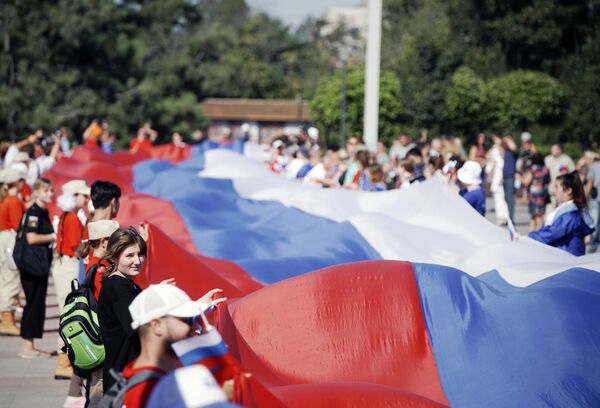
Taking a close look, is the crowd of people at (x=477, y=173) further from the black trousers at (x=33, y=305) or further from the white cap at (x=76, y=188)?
the black trousers at (x=33, y=305)

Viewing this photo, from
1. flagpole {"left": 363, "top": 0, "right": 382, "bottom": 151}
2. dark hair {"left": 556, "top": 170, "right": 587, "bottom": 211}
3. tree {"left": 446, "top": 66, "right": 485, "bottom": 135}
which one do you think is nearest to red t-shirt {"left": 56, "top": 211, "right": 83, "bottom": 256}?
dark hair {"left": 556, "top": 170, "right": 587, "bottom": 211}

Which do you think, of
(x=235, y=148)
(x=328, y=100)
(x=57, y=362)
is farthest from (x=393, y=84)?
(x=57, y=362)

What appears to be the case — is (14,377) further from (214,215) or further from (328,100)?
(328,100)

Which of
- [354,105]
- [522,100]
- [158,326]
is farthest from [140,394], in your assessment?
[522,100]

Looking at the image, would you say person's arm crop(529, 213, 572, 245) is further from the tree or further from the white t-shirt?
the tree

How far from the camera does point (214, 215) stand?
14.1 metres

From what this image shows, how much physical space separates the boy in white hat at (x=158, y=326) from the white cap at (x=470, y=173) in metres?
7.94

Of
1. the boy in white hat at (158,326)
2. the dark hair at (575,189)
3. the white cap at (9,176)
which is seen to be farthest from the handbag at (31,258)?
the boy in white hat at (158,326)

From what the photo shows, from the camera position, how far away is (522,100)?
41.8 metres

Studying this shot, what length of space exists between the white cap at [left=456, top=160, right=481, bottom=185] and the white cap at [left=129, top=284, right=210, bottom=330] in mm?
7962

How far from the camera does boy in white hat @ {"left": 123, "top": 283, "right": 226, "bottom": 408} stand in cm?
418

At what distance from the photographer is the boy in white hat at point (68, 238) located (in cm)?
905

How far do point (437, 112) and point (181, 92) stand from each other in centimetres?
1487

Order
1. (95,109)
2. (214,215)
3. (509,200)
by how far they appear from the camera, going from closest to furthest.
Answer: (214,215) → (509,200) → (95,109)
